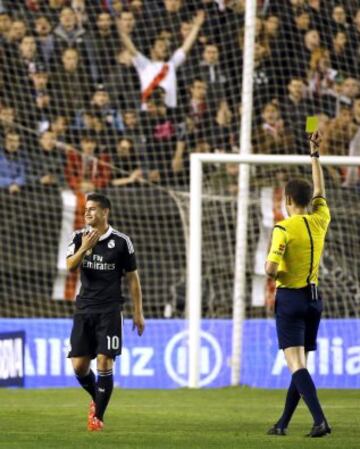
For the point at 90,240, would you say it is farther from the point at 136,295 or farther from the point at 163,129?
the point at 163,129

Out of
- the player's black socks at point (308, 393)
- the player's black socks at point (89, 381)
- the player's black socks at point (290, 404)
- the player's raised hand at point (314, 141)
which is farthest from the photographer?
the player's black socks at point (89, 381)

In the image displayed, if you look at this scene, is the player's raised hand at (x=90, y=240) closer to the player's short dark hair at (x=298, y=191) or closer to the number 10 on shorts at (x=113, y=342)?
the number 10 on shorts at (x=113, y=342)

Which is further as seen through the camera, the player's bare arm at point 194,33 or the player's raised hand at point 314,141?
the player's bare arm at point 194,33

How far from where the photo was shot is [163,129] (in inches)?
733

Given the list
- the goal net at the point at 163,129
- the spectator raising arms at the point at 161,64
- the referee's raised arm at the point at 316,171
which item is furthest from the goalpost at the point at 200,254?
the referee's raised arm at the point at 316,171

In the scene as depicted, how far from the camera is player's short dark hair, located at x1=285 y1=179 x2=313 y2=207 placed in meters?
9.70

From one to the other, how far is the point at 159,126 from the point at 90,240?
340 inches

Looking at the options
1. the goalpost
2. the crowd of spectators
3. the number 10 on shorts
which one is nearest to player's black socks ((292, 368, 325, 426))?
the number 10 on shorts

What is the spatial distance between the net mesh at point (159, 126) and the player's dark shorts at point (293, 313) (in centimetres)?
741

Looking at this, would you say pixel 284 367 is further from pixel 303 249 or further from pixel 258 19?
pixel 303 249

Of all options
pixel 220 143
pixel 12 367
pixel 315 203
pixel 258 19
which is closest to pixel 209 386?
pixel 12 367

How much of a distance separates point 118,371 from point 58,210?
2618 mm

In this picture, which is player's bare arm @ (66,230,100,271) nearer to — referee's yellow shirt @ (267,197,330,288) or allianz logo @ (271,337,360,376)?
referee's yellow shirt @ (267,197,330,288)

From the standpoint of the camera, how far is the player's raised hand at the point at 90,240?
1017 cm
